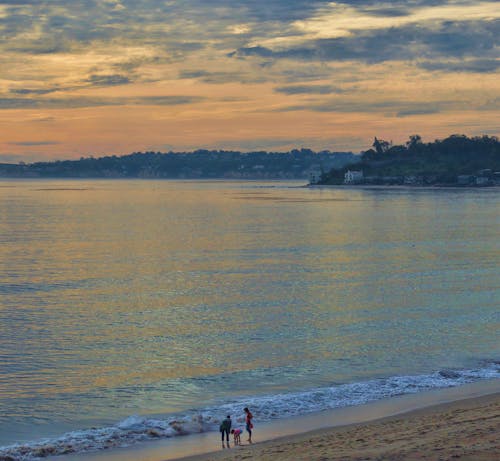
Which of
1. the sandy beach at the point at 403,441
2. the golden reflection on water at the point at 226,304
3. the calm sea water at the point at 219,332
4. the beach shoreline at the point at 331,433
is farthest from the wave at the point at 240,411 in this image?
the sandy beach at the point at 403,441

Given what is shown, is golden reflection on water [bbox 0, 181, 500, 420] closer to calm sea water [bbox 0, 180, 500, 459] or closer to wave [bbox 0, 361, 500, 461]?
calm sea water [bbox 0, 180, 500, 459]

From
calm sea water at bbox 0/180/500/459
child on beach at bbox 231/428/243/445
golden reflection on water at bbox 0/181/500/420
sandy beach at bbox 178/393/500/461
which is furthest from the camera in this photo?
golden reflection on water at bbox 0/181/500/420

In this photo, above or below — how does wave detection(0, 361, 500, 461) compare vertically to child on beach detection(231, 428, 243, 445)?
below

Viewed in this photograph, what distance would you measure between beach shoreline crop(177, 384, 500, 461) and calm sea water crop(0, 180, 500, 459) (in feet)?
10.3

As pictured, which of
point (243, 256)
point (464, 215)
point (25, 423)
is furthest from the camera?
point (464, 215)

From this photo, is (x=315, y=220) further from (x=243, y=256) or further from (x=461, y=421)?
(x=461, y=421)

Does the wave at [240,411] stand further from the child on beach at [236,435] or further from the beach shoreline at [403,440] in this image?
the beach shoreline at [403,440]

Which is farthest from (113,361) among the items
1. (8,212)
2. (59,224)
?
(8,212)

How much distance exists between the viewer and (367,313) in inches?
1758

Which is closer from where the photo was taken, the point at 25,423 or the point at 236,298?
the point at 25,423

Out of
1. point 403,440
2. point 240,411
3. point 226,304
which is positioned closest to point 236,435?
point 240,411

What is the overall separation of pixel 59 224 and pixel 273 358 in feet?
307

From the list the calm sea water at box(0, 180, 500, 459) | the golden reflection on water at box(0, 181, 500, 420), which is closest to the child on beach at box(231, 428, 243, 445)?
the calm sea water at box(0, 180, 500, 459)

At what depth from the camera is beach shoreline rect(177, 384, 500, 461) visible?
18422 mm
